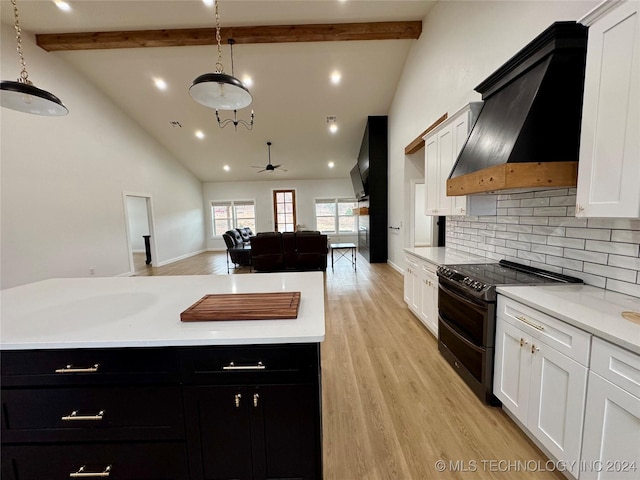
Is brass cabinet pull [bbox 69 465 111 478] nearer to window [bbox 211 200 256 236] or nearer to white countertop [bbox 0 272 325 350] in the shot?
white countertop [bbox 0 272 325 350]

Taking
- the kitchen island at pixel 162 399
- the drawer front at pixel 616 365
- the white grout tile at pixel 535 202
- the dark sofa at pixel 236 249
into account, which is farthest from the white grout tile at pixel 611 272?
the dark sofa at pixel 236 249

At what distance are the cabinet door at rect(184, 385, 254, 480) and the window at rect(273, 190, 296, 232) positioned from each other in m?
9.36

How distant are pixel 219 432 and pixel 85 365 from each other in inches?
24.0

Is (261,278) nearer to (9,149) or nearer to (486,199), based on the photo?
(486,199)

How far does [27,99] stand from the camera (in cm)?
→ 159

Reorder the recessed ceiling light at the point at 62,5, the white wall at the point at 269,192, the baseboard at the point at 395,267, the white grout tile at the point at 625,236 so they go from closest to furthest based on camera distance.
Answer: the white grout tile at the point at 625,236 → the recessed ceiling light at the point at 62,5 → the baseboard at the point at 395,267 → the white wall at the point at 269,192

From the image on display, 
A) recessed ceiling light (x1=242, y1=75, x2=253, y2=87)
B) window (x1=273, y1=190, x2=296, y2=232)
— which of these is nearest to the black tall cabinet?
recessed ceiling light (x1=242, y1=75, x2=253, y2=87)

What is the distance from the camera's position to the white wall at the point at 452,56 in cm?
204

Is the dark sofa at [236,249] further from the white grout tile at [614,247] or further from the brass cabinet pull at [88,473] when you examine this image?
the white grout tile at [614,247]

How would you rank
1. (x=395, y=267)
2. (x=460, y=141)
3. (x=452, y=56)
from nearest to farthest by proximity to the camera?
(x=460, y=141) < (x=452, y=56) < (x=395, y=267)

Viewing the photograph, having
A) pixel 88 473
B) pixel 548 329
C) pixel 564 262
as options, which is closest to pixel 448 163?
pixel 564 262

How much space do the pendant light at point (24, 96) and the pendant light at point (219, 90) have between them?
33.9 inches

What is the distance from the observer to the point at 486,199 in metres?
2.46

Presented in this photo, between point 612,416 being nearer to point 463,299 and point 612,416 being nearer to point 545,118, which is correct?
point 463,299
